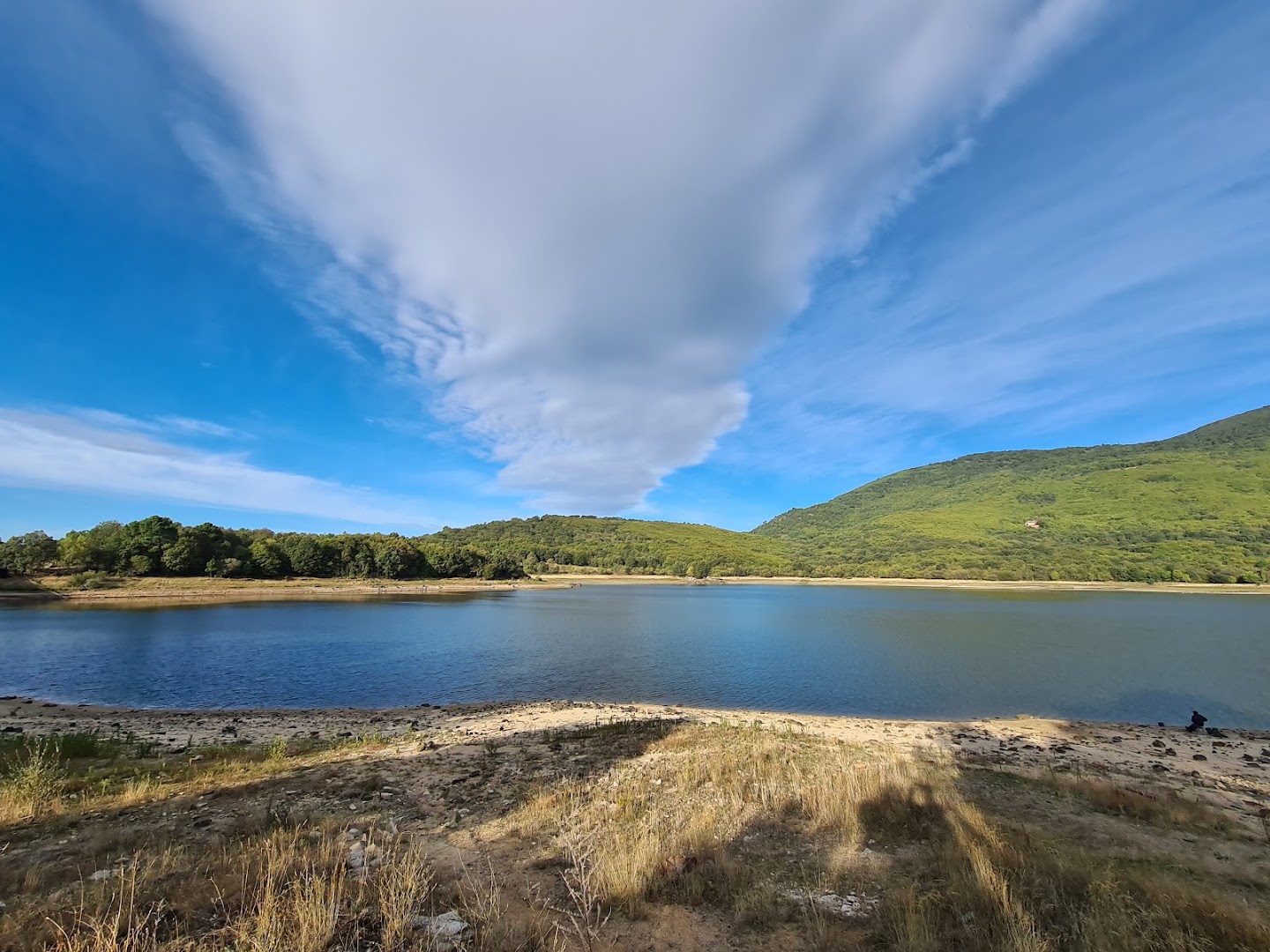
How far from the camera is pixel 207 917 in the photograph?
194 inches

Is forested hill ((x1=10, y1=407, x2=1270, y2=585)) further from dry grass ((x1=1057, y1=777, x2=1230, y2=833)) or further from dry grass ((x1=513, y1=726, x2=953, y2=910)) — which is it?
dry grass ((x1=1057, y1=777, x2=1230, y2=833))

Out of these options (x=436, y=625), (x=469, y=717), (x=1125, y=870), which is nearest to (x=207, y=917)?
(x=1125, y=870)

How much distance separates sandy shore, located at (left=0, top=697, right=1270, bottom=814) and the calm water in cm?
310

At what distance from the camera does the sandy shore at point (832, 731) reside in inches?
610

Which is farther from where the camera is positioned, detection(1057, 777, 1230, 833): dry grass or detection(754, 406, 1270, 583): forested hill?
detection(754, 406, 1270, 583): forested hill

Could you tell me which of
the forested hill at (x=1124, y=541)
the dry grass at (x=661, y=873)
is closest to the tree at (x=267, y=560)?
the dry grass at (x=661, y=873)

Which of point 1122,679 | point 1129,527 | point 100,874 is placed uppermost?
point 1129,527

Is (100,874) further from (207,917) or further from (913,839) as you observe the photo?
(913,839)

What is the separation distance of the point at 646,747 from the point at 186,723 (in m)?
→ 16.9

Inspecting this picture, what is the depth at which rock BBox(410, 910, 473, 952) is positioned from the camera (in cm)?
460

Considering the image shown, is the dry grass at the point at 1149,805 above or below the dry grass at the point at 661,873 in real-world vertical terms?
Answer: below

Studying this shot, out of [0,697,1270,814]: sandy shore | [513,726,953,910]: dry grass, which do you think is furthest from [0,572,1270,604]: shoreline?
[513,726,953,910]: dry grass

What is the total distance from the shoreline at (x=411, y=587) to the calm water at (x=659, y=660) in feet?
42.3

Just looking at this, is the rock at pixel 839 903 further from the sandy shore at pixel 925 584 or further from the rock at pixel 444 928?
the sandy shore at pixel 925 584
